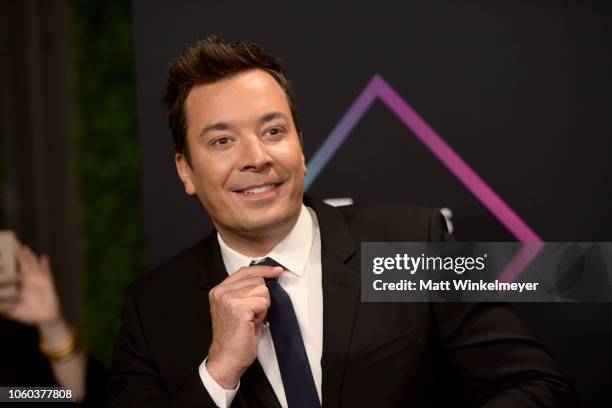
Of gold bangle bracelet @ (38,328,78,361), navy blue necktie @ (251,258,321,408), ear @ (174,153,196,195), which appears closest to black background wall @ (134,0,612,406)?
ear @ (174,153,196,195)

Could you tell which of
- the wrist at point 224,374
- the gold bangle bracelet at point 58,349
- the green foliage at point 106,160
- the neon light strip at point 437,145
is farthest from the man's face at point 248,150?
the green foliage at point 106,160

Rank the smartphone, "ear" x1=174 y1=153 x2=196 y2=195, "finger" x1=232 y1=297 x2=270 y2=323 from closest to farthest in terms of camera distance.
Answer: "finger" x1=232 y1=297 x2=270 y2=323 → "ear" x1=174 y1=153 x2=196 y2=195 → the smartphone

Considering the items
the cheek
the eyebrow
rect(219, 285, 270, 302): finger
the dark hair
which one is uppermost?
the dark hair

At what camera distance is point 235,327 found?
4.41ft

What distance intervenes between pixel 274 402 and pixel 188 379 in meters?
0.19

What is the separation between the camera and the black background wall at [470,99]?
69.8 inches

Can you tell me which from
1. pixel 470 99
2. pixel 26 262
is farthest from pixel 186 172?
pixel 470 99

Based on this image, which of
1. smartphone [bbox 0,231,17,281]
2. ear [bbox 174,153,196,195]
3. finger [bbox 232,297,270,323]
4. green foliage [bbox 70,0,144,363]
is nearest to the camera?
finger [bbox 232,297,270,323]

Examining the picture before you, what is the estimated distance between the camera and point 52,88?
251 centimetres

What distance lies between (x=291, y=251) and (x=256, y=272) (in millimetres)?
136

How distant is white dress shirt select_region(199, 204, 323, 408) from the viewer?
4.75ft

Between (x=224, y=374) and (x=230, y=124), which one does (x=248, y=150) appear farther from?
(x=224, y=374)

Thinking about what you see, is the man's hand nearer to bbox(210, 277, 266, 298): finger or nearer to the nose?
bbox(210, 277, 266, 298): finger

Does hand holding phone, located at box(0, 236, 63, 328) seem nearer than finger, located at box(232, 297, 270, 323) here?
No
